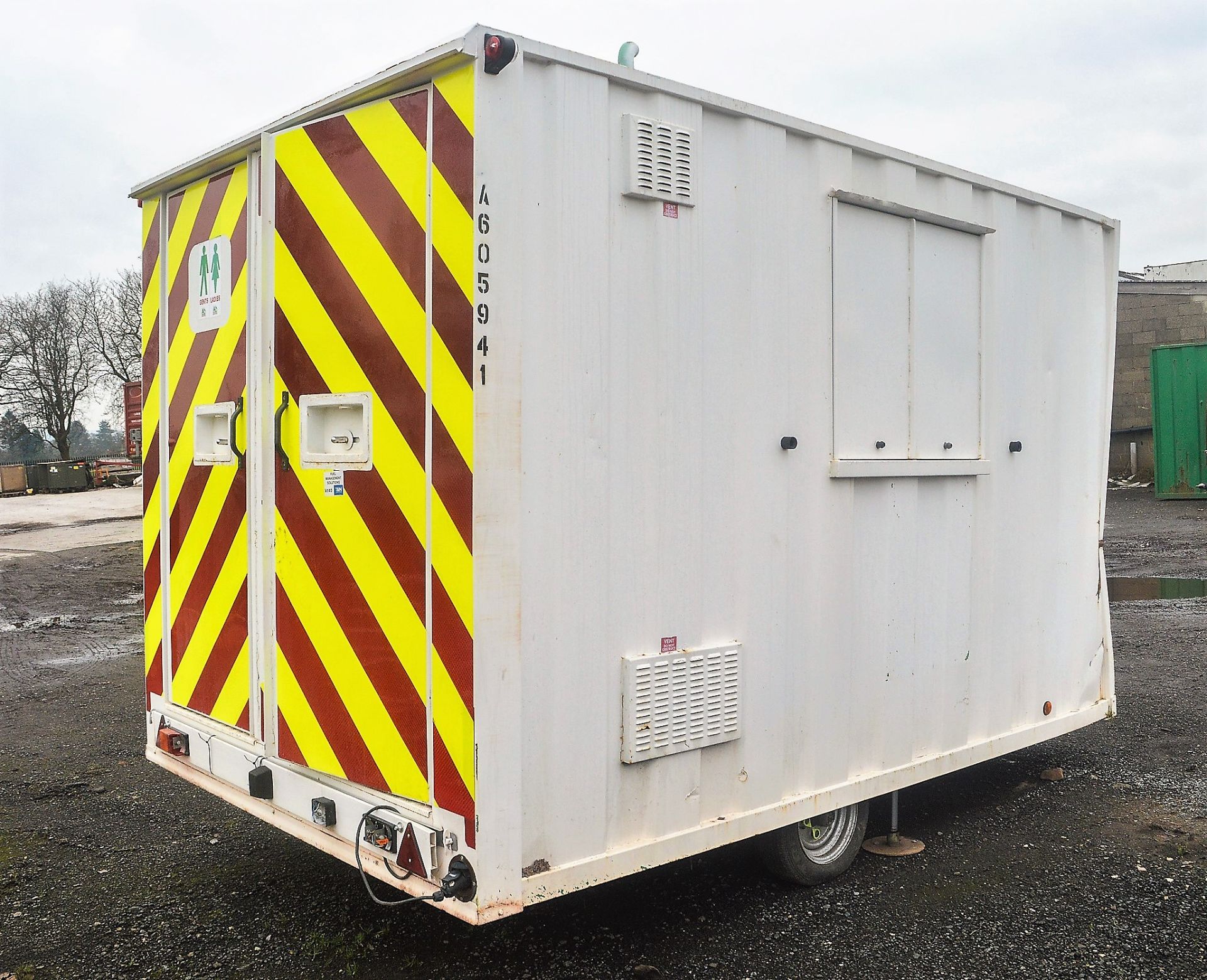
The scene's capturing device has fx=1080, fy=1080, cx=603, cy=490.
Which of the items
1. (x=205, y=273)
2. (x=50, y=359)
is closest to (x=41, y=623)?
(x=205, y=273)

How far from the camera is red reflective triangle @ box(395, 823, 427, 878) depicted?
116 inches

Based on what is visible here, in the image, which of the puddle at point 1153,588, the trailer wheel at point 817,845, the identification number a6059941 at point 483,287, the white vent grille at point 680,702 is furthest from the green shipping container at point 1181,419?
the identification number a6059941 at point 483,287

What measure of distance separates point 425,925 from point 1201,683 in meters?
5.49

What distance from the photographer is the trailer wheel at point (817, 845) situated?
3754mm

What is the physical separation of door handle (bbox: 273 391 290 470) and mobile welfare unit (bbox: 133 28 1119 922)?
0.4 inches

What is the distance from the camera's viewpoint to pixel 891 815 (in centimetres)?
430

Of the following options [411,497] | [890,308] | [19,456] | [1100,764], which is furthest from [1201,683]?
[19,456]

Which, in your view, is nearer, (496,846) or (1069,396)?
(496,846)

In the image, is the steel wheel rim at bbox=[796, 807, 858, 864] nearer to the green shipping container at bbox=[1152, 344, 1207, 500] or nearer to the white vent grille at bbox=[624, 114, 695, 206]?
the white vent grille at bbox=[624, 114, 695, 206]

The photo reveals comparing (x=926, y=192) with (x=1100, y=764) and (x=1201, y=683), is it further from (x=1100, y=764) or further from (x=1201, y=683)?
(x=1201, y=683)

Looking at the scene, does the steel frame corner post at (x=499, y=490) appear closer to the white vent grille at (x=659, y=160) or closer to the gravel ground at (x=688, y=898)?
the white vent grille at (x=659, y=160)

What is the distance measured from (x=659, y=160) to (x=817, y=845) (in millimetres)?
2446

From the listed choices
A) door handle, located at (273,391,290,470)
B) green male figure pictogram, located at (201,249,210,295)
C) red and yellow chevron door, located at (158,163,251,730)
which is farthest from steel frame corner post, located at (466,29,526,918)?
green male figure pictogram, located at (201,249,210,295)

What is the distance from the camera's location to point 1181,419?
61.2 feet
